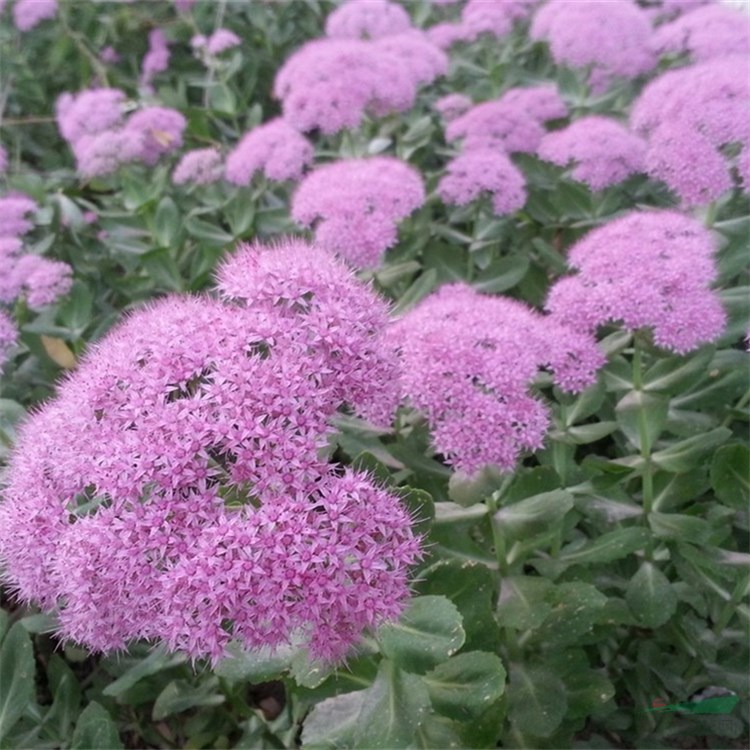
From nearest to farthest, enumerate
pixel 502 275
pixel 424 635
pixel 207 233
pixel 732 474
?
1. pixel 424 635
2. pixel 732 474
3. pixel 502 275
4. pixel 207 233

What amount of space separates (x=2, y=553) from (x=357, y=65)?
2.06 metres

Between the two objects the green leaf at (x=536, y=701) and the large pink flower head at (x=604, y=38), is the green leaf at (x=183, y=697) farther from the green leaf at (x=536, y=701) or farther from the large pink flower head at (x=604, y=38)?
the large pink flower head at (x=604, y=38)

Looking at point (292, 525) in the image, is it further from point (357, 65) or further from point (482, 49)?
point (482, 49)

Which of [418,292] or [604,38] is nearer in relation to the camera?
[418,292]

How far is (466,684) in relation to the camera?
1.32m

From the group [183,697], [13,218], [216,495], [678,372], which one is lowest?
[183,697]

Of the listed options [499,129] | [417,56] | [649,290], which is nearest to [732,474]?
Result: [649,290]

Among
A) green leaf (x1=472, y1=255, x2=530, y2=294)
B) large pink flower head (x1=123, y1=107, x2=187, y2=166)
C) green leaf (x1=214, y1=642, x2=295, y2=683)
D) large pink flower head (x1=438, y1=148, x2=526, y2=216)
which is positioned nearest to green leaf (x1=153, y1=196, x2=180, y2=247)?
large pink flower head (x1=123, y1=107, x2=187, y2=166)

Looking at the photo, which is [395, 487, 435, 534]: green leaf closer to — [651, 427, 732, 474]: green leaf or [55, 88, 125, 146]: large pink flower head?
[651, 427, 732, 474]: green leaf

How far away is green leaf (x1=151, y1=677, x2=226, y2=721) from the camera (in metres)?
1.74

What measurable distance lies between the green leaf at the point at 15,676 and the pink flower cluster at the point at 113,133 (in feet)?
5.97

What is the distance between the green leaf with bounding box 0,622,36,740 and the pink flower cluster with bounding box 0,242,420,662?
1.02 ft

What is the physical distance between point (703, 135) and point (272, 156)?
4.23ft

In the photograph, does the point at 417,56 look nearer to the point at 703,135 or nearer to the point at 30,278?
the point at 703,135
